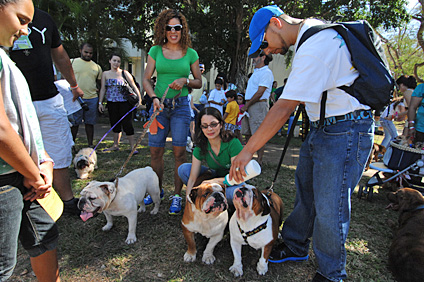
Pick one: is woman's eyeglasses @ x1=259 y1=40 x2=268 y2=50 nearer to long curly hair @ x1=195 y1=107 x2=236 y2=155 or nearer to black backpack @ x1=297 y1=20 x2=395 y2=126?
black backpack @ x1=297 y1=20 x2=395 y2=126

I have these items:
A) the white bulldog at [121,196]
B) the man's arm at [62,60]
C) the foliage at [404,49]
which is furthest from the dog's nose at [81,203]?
the foliage at [404,49]

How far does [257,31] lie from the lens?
204 cm

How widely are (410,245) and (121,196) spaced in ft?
9.86

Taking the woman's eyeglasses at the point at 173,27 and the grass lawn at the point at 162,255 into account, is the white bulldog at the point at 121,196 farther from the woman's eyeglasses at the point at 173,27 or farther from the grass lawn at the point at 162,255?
the woman's eyeglasses at the point at 173,27

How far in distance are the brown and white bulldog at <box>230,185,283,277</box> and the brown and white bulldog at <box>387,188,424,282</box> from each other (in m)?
1.19

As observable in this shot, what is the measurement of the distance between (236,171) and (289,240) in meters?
1.36

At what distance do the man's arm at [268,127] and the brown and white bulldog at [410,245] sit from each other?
6.16ft

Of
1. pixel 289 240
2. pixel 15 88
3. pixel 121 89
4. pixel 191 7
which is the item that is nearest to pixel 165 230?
pixel 289 240

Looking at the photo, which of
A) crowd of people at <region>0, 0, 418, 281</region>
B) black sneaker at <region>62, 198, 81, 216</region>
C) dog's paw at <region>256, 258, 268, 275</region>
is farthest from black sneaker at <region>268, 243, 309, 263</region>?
black sneaker at <region>62, 198, 81, 216</region>

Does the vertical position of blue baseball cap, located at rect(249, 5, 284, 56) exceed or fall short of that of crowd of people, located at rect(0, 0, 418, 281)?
it exceeds it

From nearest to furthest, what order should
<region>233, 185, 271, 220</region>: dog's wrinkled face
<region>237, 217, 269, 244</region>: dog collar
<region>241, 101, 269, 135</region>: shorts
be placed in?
<region>233, 185, 271, 220</region>: dog's wrinkled face
<region>237, 217, 269, 244</region>: dog collar
<region>241, 101, 269, 135</region>: shorts

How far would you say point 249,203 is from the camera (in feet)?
7.63

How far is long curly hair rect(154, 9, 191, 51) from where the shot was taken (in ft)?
11.1

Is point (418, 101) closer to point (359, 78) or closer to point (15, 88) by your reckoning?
point (359, 78)
